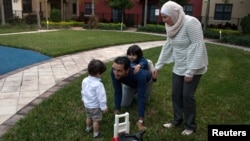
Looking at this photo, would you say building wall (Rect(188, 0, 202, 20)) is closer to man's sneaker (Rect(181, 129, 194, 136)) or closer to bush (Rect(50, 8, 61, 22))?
bush (Rect(50, 8, 61, 22))

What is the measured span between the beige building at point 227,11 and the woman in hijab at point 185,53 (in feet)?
59.8

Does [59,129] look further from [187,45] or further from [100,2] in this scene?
[100,2]

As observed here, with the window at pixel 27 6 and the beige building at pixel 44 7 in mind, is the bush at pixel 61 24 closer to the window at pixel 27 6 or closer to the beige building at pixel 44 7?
the beige building at pixel 44 7

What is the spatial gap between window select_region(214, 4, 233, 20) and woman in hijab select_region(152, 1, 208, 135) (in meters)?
19.0

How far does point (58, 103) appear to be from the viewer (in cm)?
449

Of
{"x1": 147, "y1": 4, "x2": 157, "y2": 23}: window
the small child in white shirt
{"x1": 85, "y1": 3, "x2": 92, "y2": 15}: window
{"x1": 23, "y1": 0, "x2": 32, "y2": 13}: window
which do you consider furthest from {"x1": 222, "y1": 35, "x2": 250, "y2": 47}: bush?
{"x1": 23, "y1": 0, "x2": 32, "y2": 13}: window

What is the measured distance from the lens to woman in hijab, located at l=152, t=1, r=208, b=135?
3.05 meters

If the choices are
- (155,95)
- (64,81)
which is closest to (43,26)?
(64,81)

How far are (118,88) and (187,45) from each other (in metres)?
1.15

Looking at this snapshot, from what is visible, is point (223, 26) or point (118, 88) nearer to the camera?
point (118, 88)

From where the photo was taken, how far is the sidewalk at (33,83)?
4.25 metres

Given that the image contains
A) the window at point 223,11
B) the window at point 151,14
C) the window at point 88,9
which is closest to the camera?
the window at point 223,11

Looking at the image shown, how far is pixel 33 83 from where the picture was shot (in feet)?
19.0

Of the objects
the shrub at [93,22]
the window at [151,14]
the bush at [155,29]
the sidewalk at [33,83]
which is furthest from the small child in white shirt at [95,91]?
the window at [151,14]
